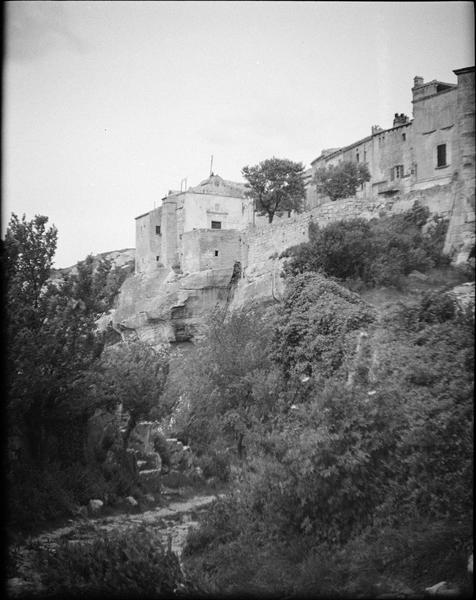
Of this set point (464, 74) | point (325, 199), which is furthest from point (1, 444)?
point (325, 199)

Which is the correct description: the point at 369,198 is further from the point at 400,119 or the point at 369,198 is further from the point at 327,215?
the point at 400,119

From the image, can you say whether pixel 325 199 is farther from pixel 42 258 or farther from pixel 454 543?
pixel 454 543

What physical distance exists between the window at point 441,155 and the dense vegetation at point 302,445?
15.1 m

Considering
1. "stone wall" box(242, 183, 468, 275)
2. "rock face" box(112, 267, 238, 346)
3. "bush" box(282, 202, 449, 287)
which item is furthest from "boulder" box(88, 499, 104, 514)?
"rock face" box(112, 267, 238, 346)

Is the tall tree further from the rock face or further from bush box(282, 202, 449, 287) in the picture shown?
the rock face

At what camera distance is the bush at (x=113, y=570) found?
8625 mm

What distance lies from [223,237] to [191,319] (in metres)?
5.75

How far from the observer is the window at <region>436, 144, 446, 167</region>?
3102 centimetres

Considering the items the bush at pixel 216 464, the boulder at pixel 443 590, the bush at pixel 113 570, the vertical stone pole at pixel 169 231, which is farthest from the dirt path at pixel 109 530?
the vertical stone pole at pixel 169 231

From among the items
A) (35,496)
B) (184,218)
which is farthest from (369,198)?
(35,496)

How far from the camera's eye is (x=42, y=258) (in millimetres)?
17000

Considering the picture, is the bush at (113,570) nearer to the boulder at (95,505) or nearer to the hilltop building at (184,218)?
the boulder at (95,505)

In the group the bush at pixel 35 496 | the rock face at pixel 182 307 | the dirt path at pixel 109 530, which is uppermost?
the rock face at pixel 182 307

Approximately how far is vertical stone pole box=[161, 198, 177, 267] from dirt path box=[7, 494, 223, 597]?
2687 centimetres
